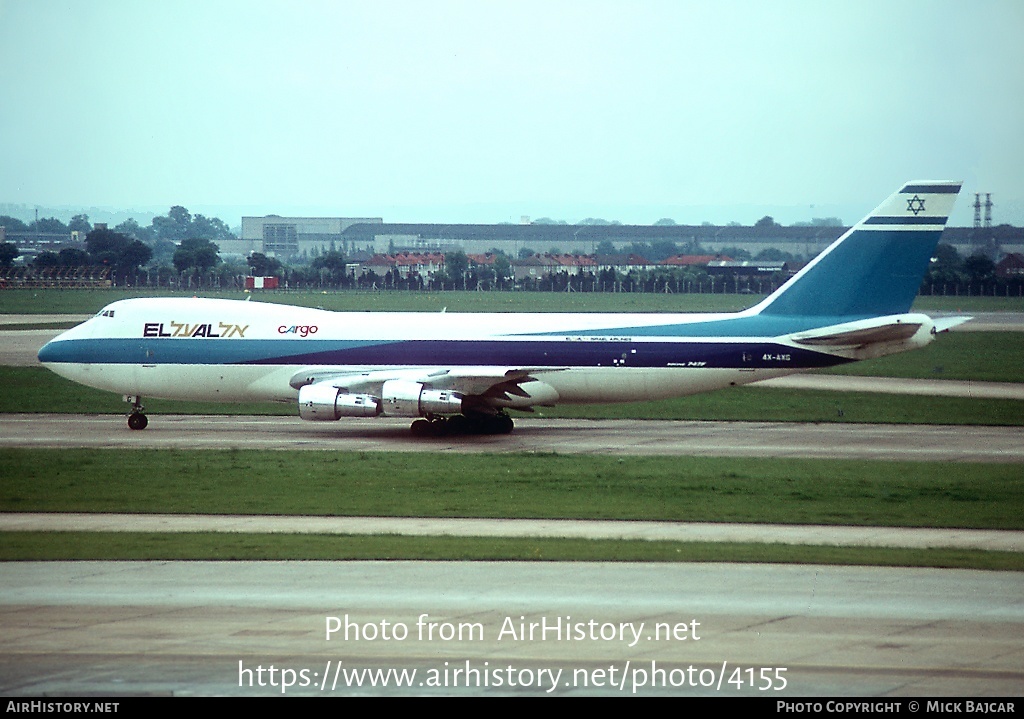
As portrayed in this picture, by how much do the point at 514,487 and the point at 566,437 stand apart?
11663mm

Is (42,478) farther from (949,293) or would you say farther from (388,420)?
(949,293)

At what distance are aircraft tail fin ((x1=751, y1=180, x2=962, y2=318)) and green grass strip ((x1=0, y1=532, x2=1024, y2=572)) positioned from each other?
2013 centimetres

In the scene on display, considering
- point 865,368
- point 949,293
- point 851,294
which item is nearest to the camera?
point 851,294

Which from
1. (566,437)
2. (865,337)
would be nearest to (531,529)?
(566,437)

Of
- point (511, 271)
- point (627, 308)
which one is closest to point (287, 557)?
point (627, 308)

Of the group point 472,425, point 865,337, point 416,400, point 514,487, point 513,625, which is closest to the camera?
point 513,625

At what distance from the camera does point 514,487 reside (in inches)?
1291

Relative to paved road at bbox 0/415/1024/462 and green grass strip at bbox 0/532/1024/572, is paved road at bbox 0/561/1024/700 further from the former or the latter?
paved road at bbox 0/415/1024/462

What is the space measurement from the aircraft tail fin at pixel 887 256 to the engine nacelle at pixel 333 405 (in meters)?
16.0

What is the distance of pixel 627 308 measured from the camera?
352ft

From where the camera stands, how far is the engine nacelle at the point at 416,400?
42.9 m

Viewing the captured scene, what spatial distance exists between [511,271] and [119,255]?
4673cm

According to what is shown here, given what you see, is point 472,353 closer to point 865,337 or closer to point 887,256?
point 865,337

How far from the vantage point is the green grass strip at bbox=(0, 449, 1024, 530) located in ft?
96.5
